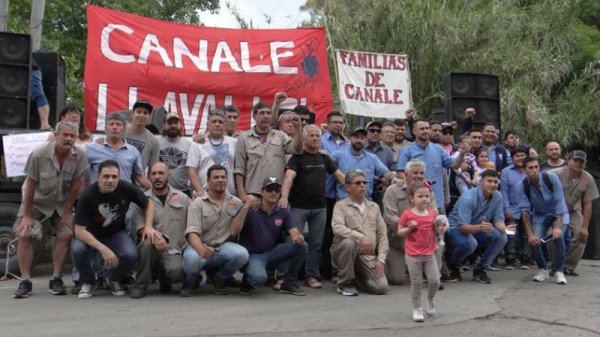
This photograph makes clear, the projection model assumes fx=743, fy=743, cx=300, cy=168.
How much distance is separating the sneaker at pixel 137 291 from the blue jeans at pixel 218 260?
17.6 inches

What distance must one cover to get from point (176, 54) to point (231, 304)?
189 inches

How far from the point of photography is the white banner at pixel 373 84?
1152cm

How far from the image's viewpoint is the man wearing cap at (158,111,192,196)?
8445 millimetres

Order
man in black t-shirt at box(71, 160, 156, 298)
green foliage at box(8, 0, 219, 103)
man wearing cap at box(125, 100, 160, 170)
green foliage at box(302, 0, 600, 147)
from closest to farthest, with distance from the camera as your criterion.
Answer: man in black t-shirt at box(71, 160, 156, 298) → man wearing cap at box(125, 100, 160, 170) → green foliage at box(8, 0, 219, 103) → green foliage at box(302, 0, 600, 147)

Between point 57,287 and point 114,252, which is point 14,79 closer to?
point 57,287

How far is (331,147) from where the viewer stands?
9.00 metres

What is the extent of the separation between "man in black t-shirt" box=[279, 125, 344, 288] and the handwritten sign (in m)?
2.97

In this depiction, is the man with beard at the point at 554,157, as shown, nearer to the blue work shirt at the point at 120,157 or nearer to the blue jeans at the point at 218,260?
the blue jeans at the point at 218,260

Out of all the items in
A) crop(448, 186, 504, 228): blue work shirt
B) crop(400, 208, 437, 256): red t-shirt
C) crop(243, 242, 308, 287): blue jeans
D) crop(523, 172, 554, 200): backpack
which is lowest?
crop(243, 242, 308, 287): blue jeans

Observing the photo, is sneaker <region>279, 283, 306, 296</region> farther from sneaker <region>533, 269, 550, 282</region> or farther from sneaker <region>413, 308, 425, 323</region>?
sneaker <region>533, 269, 550, 282</region>

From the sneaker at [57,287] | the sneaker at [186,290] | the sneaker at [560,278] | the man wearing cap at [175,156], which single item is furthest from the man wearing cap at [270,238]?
the sneaker at [560,278]

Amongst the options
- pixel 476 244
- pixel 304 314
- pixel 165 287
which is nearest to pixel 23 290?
pixel 165 287

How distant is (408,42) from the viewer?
19500mm

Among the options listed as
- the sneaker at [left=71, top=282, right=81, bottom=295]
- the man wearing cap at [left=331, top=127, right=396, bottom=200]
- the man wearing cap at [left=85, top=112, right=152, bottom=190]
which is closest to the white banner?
the man wearing cap at [left=331, top=127, right=396, bottom=200]
